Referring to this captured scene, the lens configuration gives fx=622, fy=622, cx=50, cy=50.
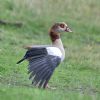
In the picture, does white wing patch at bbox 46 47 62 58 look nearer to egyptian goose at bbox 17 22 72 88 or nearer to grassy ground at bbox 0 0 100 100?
egyptian goose at bbox 17 22 72 88

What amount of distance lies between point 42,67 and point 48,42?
22.2ft

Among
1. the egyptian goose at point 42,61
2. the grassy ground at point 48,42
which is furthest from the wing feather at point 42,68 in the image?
the grassy ground at point 48,42

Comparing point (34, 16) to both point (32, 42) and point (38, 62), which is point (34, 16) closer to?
point (32, 42)

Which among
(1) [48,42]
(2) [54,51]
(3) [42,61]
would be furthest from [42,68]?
(1) [48,42]

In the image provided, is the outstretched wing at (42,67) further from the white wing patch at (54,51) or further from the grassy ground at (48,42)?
the grassy ground at (48,42)

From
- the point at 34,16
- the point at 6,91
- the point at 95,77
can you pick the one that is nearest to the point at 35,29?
the point at 34,16

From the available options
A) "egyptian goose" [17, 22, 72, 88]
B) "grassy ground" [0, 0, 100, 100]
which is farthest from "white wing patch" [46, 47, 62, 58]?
"grassy ground" [0, 0, 100, 100]

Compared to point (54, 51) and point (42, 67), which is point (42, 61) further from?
point (54, 51)

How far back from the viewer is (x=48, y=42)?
1703 centimetres

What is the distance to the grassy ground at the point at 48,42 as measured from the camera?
32.4 feet

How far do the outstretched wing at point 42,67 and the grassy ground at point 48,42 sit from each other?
23 centimetres

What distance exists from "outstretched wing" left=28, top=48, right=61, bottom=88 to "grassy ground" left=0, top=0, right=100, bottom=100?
0.23m

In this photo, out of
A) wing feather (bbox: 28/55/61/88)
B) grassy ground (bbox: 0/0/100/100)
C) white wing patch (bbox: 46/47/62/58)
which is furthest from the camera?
white wing patch (bbox: 46/47/62/58)

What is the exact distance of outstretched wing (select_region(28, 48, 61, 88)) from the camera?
33.3 feet
